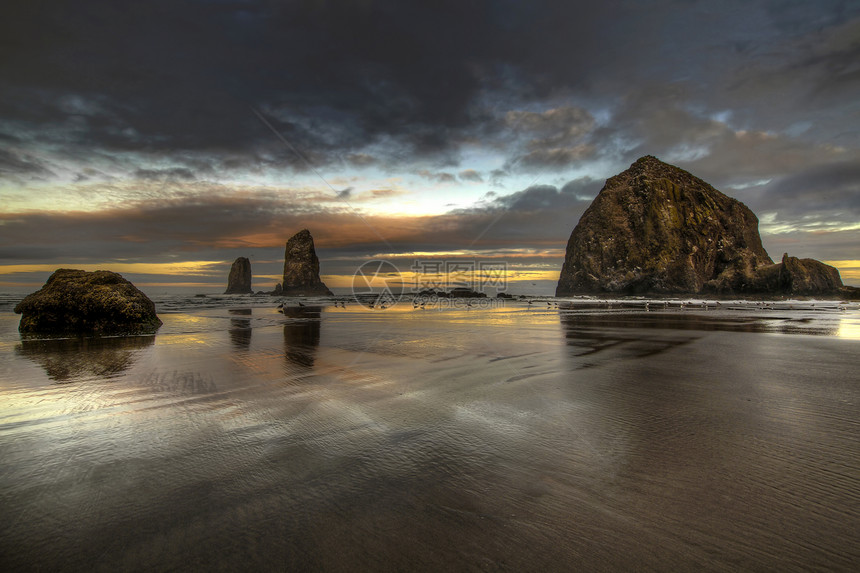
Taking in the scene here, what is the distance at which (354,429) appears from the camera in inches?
152

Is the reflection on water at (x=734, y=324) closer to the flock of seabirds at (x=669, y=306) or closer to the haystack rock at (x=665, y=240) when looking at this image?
the flock of seabirds at (x=669, y=306)

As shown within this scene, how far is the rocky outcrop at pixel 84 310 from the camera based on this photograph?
12.8m

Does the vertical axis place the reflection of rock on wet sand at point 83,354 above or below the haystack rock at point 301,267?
below

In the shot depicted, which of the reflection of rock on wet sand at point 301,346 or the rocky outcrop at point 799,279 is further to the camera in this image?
the rocky outcrop at point 799,279

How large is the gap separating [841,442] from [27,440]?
296 inches

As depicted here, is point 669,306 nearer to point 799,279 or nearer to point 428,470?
point 428,470

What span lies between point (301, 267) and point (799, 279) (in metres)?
96.8

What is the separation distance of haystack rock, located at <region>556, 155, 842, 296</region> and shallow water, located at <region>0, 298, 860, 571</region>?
2879 inches

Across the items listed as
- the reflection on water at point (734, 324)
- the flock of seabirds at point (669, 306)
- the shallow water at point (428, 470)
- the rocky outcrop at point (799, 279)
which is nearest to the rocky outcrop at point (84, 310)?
the shallow water at point (428, 470)

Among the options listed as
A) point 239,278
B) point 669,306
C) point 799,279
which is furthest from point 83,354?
point 239,278

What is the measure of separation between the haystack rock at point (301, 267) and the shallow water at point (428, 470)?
304 ft

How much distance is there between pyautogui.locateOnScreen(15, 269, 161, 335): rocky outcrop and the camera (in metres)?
12.8

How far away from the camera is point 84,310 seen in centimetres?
1322

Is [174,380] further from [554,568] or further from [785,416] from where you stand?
[785,416]
